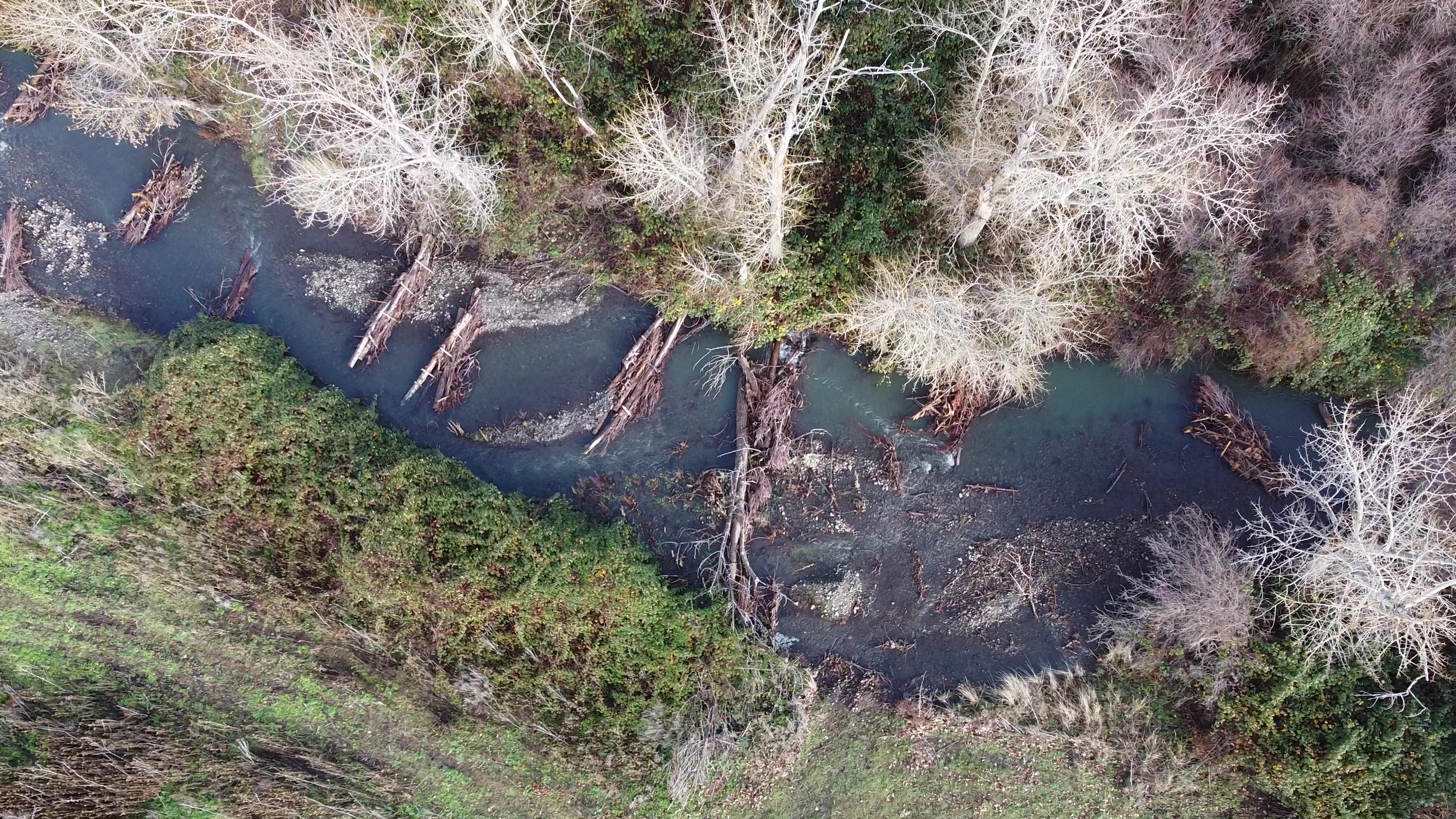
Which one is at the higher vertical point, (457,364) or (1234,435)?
(1234,435)

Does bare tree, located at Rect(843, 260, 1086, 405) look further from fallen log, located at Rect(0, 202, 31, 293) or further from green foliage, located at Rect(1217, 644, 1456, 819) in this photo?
fallen log, located at Rect(0, 202, 31, 293)

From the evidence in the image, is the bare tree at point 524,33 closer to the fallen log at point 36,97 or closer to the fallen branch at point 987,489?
the fallen log at point 36,97

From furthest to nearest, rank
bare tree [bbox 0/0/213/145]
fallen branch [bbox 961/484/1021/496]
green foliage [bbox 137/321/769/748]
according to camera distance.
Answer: fallen branch [bbox 961/484/1021/496] → bare tree [bbox 0/0/213/145] → green foliage [bbox 137/321/769/748]

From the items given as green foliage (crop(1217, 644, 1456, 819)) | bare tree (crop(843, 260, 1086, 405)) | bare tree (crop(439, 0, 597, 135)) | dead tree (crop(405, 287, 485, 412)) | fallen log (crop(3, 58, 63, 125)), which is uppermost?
bare tree (crop(439, 0, 597, 135))

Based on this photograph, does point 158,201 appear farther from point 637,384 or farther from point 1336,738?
point 1336,738

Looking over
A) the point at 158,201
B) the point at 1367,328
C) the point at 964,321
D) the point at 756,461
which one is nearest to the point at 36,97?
the point at 158,201

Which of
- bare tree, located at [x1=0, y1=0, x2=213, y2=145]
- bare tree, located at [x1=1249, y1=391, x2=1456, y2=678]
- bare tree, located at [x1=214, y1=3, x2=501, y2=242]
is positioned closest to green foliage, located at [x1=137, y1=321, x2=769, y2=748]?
bare tree, located at [x1=214, y1=3, x2=501, y2=242]
